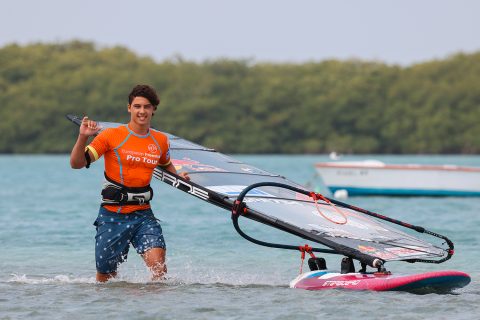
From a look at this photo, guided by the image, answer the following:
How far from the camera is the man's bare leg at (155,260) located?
8172 mm

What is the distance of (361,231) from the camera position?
8938 mm

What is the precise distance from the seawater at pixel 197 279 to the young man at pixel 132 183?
458 millimetres

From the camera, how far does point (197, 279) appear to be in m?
9.85

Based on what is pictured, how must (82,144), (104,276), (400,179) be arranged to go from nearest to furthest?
(82,144)
(104,276)
(400,179)

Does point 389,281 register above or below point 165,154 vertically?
below

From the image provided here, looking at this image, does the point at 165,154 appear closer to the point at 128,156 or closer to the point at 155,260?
the point at 128,156

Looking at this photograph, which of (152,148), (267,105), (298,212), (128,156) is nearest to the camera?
(128,156)

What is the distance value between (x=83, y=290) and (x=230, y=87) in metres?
89.1

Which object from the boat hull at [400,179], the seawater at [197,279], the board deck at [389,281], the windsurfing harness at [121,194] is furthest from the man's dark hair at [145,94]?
the boat hull at [400,179]

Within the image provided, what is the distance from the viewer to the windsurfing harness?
8102 mm

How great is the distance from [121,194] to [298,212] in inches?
66.5

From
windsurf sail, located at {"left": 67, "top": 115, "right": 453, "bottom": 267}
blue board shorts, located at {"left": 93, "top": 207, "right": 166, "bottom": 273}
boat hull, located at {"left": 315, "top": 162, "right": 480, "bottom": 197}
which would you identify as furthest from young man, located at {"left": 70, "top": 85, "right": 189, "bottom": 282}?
boat hull, located at {"left": 315, "top": 162, "right": 480, "bottom": 197}

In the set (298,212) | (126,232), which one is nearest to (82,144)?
(126,232)

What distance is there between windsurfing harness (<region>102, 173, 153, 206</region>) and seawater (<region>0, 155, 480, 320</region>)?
2.67ft
